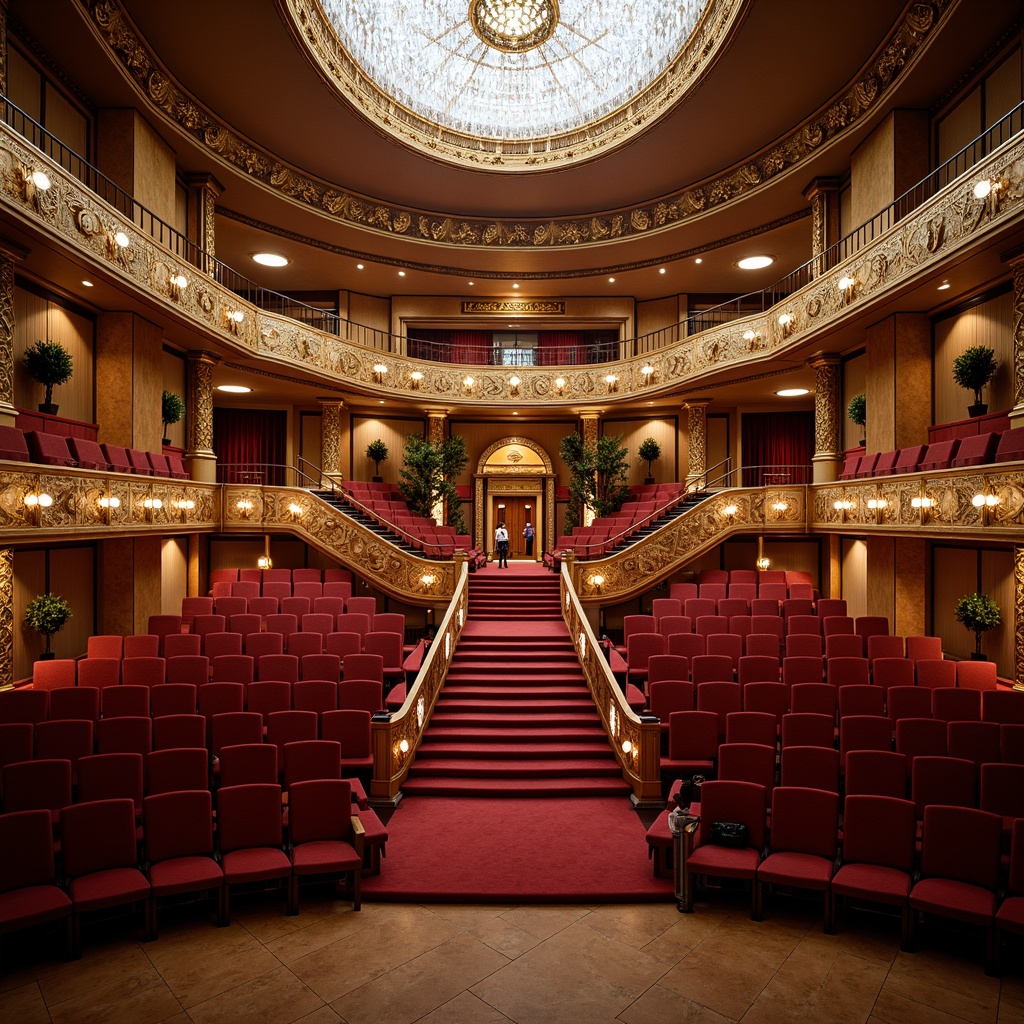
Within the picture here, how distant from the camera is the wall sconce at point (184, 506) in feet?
37.4

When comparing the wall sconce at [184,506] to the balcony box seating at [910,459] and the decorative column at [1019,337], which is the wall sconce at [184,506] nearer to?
the balcony box seating at [910,459]

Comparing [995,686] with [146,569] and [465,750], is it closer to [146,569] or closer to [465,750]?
[465,750]

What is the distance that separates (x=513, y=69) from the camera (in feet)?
52.7

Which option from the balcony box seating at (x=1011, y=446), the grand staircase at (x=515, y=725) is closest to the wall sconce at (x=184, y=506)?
the grand staircase at (x=515, y=725)

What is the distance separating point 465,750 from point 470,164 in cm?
1283

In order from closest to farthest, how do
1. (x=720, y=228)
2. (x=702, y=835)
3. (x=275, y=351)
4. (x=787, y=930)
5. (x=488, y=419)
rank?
(x=787, y=930) < (x=702, y=835) < (x=275, y=351) < (x=720, y=228) < (x=488, y=419)

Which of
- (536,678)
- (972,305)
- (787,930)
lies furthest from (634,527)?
(787,930)

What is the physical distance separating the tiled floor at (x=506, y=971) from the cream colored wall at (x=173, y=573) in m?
8.28

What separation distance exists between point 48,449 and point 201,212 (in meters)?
7.29

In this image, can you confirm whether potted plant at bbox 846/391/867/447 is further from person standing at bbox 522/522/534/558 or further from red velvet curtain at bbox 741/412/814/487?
person standing at bbox 522/522/534/558

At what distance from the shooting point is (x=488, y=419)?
20.2 meters

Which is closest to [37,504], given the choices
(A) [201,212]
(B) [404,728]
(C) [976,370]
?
(B) [404,728]

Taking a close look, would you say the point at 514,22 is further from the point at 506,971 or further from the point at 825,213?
the point at 506,971

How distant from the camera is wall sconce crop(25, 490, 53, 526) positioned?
7.63 m
